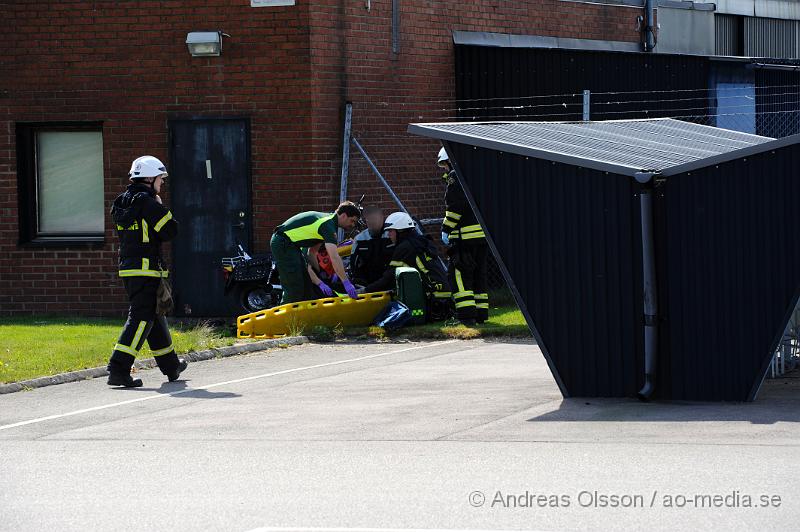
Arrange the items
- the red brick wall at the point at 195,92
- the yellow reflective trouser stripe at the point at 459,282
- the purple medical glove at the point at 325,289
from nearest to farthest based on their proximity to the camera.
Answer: the yellow reflective trouser stripe at the point at 459,282 → the purple medical glove at the point at 325,289 → the red brick wall at the point at 195,92

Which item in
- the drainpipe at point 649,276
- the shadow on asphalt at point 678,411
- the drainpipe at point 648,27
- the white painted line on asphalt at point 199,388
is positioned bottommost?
the white painted line on asphalt at point 199,388

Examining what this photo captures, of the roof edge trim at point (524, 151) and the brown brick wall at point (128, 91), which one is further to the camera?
the brown brick wall at point (128, 91)

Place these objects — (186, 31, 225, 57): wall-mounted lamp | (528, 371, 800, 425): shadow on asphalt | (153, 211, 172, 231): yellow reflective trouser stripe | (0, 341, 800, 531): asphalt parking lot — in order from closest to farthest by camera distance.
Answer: (0, 341, 800, 531): asphalt parking lot, (528, 371, 800, 425): shadow on asphalt, (153, 211, 172, 231): yellow reflective trouser stripe, (186, 31, 225, 57): wall-mounted lamp

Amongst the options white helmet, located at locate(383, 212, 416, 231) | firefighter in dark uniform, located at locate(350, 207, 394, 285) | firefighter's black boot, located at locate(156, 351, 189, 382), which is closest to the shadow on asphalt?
firefighter's black boot, located at locate(156, 351, 189, 382)

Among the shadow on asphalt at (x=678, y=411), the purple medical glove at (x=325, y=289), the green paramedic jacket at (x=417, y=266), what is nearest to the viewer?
the shadow on asphalt at (x=678, y=411)

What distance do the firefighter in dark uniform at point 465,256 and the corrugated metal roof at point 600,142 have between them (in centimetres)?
294

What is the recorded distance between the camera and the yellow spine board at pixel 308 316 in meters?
15.1

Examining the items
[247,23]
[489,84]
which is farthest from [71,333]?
[489,84]

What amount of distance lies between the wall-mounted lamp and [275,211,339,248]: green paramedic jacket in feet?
9.63

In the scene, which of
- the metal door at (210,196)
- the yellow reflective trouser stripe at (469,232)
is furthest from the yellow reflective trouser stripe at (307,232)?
the metal door at (210,196)

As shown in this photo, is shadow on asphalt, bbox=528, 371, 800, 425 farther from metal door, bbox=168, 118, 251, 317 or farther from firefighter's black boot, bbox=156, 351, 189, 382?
metal door, bbox=168, 118, 251, 317

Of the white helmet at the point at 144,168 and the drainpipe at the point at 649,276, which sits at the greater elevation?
the white helmet at the point at 144,168

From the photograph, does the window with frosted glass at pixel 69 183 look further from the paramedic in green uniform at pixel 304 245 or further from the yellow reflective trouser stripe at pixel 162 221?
the yellow reflective trouser stripe at pixel 162 221

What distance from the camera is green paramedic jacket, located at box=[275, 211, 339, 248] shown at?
603 inches
